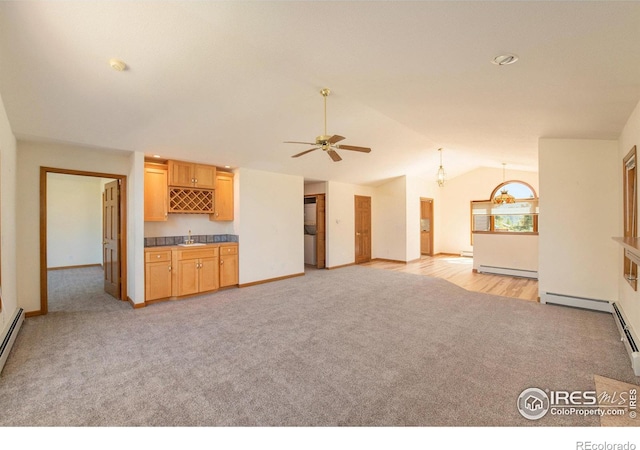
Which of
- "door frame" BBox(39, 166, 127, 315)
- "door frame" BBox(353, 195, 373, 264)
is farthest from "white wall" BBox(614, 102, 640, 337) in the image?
"door frame" BBox(39, 166, 127, 315)

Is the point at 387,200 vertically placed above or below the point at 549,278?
above

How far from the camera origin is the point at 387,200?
8.95 m

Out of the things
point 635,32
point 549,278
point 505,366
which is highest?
point 635,32

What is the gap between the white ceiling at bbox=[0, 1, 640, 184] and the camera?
6.04 ft

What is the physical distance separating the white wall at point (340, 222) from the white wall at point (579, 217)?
15.1 ft

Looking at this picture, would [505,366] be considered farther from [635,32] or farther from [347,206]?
[347,206]

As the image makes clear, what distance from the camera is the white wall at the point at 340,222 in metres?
7.68

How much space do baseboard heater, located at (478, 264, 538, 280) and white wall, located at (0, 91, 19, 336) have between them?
839 cm

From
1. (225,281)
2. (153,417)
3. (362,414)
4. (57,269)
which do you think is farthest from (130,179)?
(57,269)

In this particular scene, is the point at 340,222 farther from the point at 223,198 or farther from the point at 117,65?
the point at 117,65

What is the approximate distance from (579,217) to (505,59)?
11.1ft

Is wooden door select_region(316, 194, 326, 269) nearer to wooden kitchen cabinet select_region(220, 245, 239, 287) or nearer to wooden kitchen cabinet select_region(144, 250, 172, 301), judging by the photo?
wooden kitchen cabinet select_region(220, 245, 239, 287)
